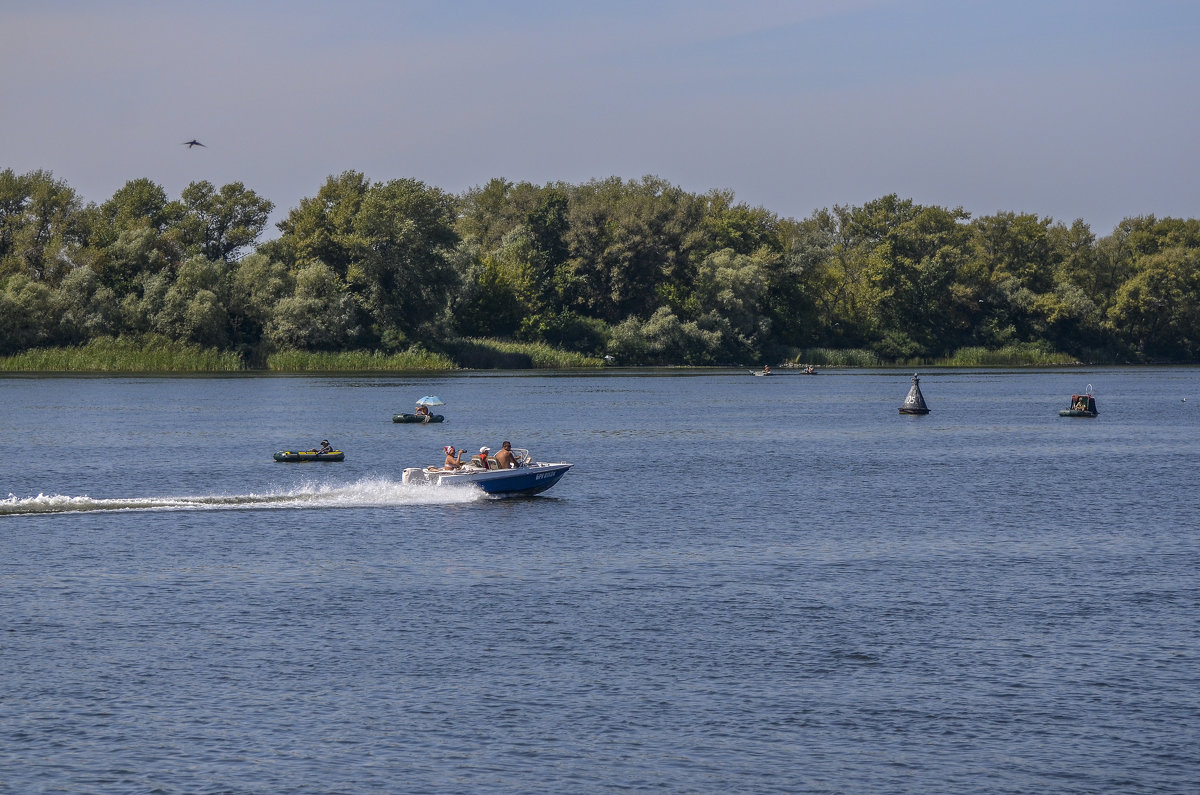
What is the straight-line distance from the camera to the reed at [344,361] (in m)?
175

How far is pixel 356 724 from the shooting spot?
93.3ft

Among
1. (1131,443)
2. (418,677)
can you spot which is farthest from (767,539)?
(1131,443)

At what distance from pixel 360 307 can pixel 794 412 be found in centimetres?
7744

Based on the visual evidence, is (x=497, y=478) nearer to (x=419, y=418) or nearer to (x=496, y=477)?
(x=496, y=477)

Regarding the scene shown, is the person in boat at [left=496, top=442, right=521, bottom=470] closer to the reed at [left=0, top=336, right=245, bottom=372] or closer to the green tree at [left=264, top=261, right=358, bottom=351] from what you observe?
the green tree at [left=264, top=261, right=358, bottom=351]

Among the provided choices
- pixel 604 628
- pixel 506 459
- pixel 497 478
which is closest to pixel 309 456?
pixel 506 459

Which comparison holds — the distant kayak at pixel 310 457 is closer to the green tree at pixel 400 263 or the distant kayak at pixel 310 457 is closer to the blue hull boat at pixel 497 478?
the blue hull boat at pixel 497 478

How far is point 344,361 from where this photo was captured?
179 meters

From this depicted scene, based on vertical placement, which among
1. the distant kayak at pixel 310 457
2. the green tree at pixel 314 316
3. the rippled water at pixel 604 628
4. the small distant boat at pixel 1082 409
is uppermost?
the green tree at pixel 314 316

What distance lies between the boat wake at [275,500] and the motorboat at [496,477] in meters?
0.38

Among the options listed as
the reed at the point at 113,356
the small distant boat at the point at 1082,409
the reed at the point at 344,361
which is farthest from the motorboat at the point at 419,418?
the reed at the point at 113,356

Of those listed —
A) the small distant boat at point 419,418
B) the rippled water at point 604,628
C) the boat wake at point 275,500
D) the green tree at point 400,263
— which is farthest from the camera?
the green tree at point 400,263

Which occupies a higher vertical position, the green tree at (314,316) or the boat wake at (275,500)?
the green tree at (314,316)

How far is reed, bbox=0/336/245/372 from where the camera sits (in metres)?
172
